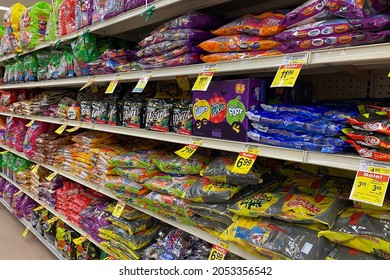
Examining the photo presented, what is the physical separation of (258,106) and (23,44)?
7.82 feet

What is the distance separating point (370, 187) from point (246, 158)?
1.31ft

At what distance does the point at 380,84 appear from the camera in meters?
1.24

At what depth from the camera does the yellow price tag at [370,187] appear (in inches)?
29.1

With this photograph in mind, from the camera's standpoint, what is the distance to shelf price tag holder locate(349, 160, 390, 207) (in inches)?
29.3

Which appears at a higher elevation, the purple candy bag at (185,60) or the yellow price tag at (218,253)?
the purple candy bag at (185,60)

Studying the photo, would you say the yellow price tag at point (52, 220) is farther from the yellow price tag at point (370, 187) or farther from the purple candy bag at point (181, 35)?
the yellow price tag at point (370, 187)

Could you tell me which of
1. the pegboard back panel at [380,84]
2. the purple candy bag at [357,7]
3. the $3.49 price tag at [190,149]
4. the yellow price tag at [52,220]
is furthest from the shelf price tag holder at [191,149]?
the yellow price tag at [52,220]

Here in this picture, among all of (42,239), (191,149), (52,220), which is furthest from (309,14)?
(42,239)

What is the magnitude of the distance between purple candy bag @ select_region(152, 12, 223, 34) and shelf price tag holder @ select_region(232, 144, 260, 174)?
628 mm

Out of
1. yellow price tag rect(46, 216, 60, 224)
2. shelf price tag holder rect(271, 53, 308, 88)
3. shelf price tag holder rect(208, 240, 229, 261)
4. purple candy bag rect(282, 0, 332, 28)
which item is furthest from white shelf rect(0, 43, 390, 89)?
yellow price tag rect(46, 216, 60, 224)

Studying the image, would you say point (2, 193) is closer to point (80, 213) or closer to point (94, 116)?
point (80, 213)

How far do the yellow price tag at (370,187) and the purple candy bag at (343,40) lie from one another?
377 millimetres

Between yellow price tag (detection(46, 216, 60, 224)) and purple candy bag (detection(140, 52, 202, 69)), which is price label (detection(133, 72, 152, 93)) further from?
yellow price tag (detection(46, 216, 60, 224))

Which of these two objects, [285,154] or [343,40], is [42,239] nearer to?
[285,154]
